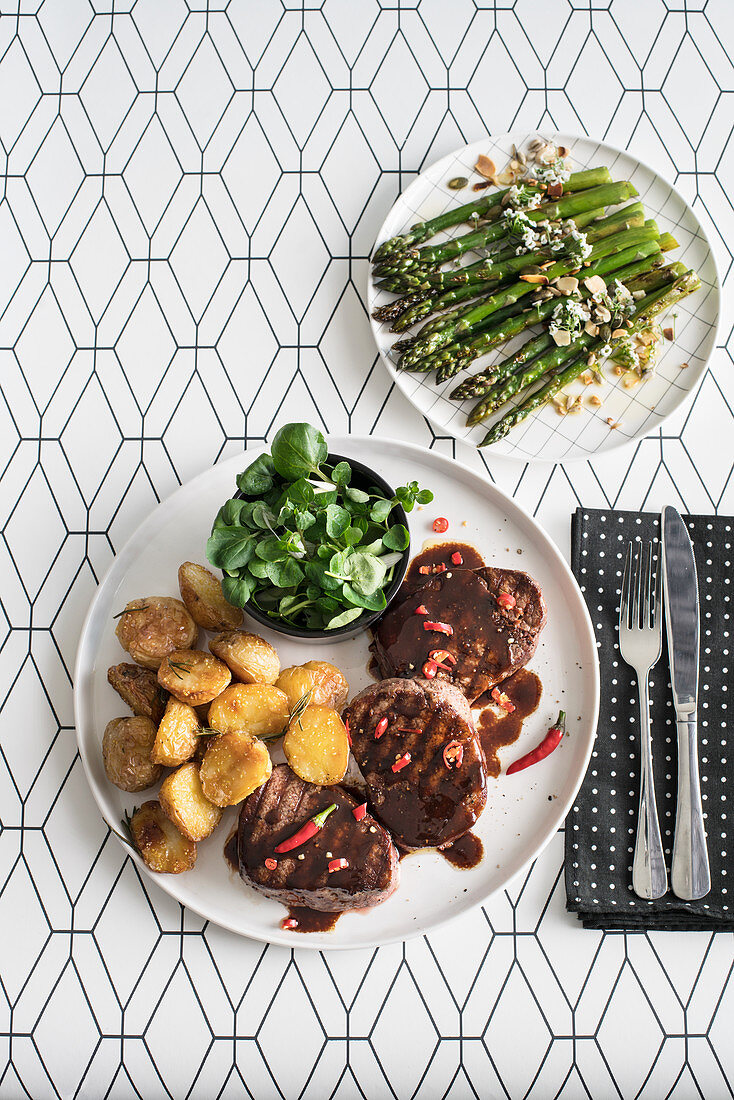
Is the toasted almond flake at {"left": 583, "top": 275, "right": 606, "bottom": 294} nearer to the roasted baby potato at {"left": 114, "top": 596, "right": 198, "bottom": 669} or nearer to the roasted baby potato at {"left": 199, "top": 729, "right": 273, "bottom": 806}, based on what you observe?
the roasted baby potato at {"left": 114, "top": 596, "right": 198, "bottom": 669}

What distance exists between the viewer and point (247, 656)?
222 centimetres

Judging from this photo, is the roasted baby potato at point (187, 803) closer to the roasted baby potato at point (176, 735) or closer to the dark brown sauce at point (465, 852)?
the roasted baby potato at point (176, 735)

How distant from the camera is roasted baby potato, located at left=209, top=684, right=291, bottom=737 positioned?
219cm

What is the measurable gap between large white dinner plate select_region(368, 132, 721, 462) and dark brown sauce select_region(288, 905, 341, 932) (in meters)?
1.51

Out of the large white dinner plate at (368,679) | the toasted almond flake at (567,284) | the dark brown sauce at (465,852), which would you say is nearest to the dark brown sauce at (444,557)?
the large white dinner plate at (368,679)

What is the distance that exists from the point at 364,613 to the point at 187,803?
2.33 feet

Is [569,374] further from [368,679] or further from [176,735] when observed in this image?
[176,735]

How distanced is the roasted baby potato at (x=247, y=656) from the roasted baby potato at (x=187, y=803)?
11.5 inches

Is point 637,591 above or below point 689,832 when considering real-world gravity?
above

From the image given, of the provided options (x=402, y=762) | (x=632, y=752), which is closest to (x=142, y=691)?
(x=402, y=762)

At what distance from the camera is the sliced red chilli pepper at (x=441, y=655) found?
2.31m

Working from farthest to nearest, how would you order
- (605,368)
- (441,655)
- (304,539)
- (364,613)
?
(605,368), (441,655), (364,613), (304,539)

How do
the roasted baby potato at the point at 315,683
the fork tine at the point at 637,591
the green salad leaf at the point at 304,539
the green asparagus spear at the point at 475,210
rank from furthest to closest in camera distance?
1. the green asparagus spear at the point at 475,210
2. the fork tine at the point at 637,591
3. the roasted baby potato at the point at 315,683
4. the green salad leaf at the point at 304,539

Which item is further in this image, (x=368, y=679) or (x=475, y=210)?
(x=475, y=210)
